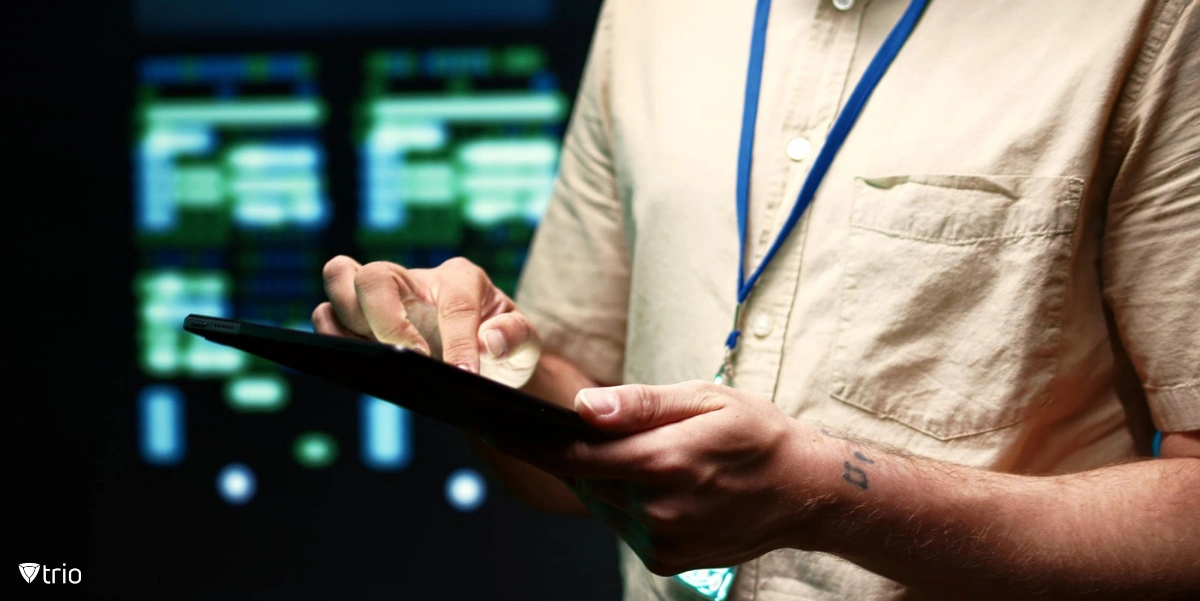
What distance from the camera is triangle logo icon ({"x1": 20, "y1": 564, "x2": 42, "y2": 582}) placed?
8.22 ft

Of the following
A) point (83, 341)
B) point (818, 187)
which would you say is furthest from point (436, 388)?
point (83, 341)

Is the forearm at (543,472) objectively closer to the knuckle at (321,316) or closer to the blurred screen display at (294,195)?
the knuckle at (321,316)

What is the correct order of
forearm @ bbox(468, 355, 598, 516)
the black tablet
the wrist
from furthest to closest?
forearm @ bbox(468, 355, 598, 516), the wrist, the black tablet

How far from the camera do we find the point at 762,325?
2.88 ft

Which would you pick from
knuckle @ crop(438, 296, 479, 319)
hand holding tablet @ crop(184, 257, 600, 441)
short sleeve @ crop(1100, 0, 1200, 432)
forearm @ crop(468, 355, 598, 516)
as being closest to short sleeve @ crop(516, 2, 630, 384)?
forearm @ crop(468, 355, 598, 516)

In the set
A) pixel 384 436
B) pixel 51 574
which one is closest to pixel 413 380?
pixel 384 436

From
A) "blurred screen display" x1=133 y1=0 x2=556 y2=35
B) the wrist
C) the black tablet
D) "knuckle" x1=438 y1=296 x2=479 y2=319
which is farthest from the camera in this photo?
"blurred screen display" x1=133 y1=0 x2=556 y2=35

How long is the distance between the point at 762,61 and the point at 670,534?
1.66 feet

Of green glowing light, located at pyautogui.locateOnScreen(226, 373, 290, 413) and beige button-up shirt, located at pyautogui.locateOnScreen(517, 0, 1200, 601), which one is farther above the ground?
beige button-up shirt, located at pyautogui.locateOnScreen(517, 0, 1200, 601)

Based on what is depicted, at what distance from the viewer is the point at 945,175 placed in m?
0.82

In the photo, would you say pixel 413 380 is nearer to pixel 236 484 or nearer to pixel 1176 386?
pixel 1176 386

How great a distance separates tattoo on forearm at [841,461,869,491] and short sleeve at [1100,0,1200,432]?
0.96ft

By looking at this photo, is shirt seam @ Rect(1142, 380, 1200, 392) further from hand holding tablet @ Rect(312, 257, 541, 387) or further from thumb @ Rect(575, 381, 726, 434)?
hand holding tablet @ Rect(312, 257, 541, 387)

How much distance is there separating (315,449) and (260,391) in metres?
0.22
